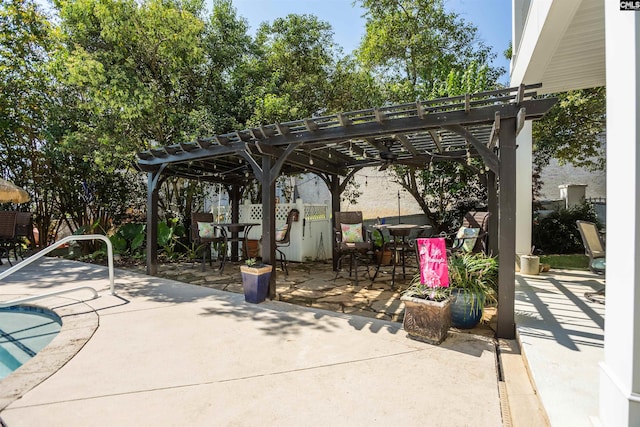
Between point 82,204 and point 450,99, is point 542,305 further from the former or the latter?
point 82,204

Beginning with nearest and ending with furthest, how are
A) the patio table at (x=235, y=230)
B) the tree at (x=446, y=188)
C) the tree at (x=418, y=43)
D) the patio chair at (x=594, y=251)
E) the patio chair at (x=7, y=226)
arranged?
1. the patio chair at (x=594, y=251)
2. the patio table at (x=235, y=230)
3. the patio chair at (x=7, y=226)
4. the tree at (x=446, y=188)
5. the tree at (x=418, y=43)

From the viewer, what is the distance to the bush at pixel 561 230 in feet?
23.9

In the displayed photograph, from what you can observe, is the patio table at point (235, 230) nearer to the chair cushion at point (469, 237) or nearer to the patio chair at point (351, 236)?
the patio chair at point (351, 236)

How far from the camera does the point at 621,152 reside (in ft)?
4.49

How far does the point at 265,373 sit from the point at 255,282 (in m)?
1.80

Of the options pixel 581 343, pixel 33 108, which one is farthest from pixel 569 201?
pixel 33 108

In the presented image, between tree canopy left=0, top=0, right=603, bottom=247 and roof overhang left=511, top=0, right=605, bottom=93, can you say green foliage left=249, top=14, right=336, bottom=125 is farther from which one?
roof overhang left=511, top=0, right=605, bottom=93

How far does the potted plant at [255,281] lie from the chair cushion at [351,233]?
174cm

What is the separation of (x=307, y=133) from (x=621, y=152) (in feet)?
10.3

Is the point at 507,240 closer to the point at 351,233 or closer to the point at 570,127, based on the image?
the point at 351,233

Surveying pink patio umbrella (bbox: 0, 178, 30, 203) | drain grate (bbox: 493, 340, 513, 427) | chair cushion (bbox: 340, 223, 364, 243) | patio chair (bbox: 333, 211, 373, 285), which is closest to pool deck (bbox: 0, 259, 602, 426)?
drain grate (bbox: 493, 340, 513, 427)

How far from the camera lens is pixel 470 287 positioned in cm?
320

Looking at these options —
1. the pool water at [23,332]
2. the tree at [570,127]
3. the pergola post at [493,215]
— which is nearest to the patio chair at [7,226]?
the pool water at [23,332]

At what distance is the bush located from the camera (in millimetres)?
7273
